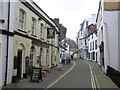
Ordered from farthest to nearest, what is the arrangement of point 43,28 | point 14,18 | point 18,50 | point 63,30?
point 63,30, point 43,28, point 18,50, point 14,18

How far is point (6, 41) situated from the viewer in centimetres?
1305

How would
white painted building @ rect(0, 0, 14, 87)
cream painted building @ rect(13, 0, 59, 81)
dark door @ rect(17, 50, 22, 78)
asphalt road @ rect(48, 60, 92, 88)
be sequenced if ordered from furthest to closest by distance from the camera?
dark door @ rect(17, 50, 22, 78) → cream painted building @ rect(13, 0, 59, 81) → asphalt road @ rect(48, 60, 92, 88) → white painted building @ rect(0, 0, 14, 87)

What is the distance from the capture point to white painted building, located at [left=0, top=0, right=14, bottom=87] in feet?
41.2

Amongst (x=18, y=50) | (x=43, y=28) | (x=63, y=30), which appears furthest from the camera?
(x=63, y=30)

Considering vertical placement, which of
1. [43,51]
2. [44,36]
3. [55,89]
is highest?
[44,36]

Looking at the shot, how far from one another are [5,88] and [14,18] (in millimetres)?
5409

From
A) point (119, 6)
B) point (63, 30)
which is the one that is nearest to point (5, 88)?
point (119, 6)

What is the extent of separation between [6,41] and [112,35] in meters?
11.9

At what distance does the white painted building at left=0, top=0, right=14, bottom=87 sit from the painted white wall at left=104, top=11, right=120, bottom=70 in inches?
424

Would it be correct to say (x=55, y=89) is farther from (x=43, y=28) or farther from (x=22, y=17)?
(x=43, y=28)

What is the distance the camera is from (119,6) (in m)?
21.4

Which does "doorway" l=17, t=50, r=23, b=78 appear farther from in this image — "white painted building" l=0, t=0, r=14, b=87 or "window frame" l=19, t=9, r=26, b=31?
"white painted building" l=0, t=0, r=14, b=87

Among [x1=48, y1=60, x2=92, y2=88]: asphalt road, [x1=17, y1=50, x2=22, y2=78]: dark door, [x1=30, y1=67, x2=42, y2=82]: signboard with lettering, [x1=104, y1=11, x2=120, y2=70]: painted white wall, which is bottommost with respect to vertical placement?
[x1=48, y1=60, x2=92, y2=88]: asphalt road

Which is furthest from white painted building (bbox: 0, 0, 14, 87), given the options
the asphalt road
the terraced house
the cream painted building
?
the asphalt road
